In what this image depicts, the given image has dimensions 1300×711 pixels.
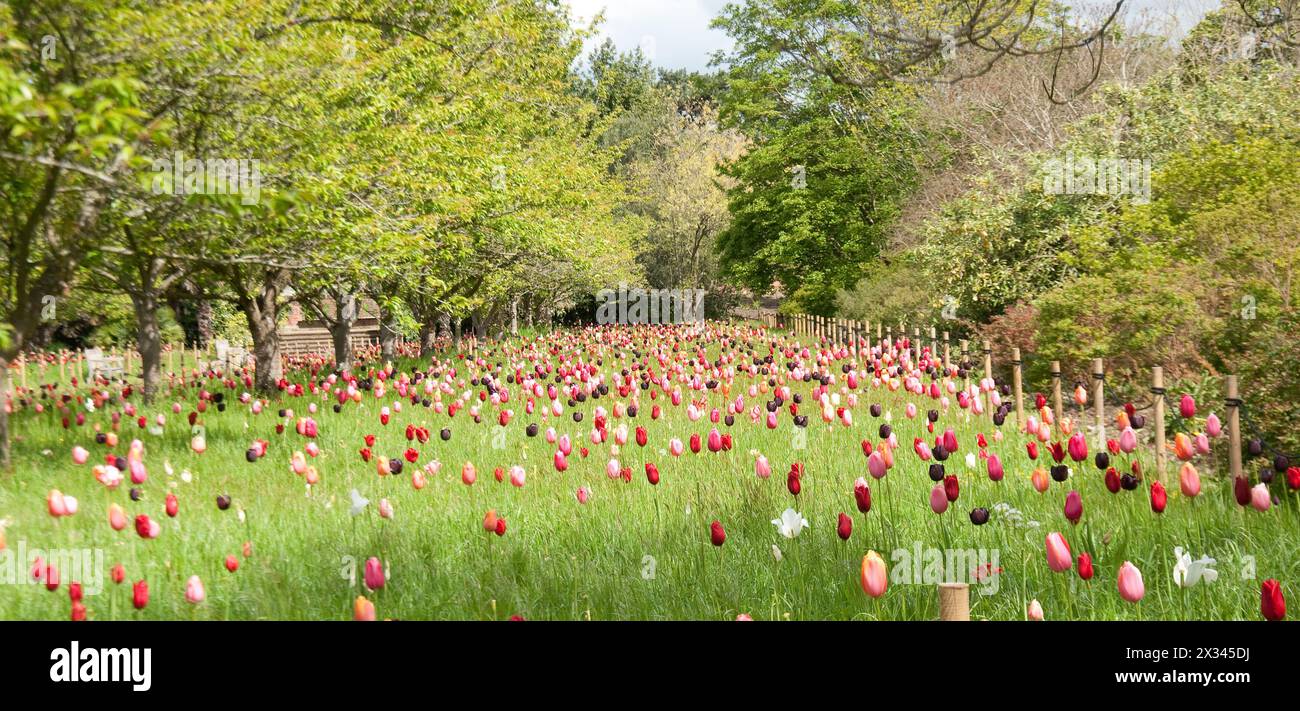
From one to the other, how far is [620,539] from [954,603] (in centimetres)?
307

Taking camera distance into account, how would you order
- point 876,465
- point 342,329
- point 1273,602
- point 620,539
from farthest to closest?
point 342,329
point 620,539
point 876,465
point 1273,602

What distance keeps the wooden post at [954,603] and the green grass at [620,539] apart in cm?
146

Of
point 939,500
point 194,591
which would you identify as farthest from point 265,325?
point 939,500

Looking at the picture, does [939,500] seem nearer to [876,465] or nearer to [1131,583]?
[876,465]

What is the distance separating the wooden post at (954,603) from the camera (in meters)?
2.45

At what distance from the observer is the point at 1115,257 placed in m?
13.6

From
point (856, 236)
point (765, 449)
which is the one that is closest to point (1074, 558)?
point (765, 449)

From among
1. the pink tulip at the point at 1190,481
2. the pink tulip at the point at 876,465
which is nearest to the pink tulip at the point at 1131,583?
the pink tulip at the point at 1190,481

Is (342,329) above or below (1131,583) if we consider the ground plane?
above

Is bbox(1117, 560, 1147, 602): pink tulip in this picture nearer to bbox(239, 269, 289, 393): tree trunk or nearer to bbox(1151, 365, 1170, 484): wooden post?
bbox(1151, 365, 1170, 484): wooden post

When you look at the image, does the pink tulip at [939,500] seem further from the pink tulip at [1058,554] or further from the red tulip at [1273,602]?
the red tulip at [1273,602]

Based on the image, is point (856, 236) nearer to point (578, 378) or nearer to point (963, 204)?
point (963, 204)

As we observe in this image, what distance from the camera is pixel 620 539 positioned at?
17.5 feet

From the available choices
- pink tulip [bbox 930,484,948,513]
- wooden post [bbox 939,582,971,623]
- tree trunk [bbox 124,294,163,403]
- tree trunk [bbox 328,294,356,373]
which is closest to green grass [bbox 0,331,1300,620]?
pink tulip [bbox 930,484,948,513]
